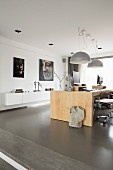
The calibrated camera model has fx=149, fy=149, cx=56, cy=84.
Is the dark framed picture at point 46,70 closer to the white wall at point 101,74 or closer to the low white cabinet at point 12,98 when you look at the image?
the low white cabinet at point 12,98

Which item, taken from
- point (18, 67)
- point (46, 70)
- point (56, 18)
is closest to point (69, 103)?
point (56, 18)

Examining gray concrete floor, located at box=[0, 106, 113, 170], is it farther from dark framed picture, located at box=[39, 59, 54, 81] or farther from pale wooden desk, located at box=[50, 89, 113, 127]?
dark framed picture, located at box=[39, 59, 54, 81]

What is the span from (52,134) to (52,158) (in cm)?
94

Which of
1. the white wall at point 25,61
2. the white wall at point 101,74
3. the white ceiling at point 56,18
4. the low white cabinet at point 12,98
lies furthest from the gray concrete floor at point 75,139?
the white wall at point 101,74

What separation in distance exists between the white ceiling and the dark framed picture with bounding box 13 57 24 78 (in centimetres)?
102

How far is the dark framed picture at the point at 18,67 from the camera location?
20.0 ft

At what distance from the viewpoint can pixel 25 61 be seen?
21.5 feet

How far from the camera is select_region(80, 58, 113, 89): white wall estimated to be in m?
7.96

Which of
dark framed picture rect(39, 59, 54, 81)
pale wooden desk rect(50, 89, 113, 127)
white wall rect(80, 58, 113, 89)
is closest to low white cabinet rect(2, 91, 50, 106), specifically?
dark framed picture rect(39, 59, 54, 81)

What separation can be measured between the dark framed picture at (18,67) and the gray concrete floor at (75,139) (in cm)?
276

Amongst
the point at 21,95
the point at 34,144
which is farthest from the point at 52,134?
the point at 21,95

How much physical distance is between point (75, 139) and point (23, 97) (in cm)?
374

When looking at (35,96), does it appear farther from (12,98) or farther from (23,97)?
(12,98)

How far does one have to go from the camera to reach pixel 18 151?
7.87ft
